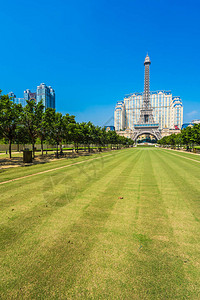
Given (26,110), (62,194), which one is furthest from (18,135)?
(62,194)

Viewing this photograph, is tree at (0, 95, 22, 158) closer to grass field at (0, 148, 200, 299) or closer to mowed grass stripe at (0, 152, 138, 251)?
mowed grass stripe at (0, 152, 138, 251)

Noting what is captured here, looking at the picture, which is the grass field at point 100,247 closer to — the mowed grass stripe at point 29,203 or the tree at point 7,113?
the mowed grass stripe at point 29,203

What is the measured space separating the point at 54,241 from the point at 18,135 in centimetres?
2604

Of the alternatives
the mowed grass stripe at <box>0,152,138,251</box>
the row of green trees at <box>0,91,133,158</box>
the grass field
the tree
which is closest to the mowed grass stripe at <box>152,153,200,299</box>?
the grass field

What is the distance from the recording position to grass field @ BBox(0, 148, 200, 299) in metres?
2.77

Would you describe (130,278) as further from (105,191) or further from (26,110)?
(26,110)

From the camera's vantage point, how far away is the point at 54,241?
4.16m

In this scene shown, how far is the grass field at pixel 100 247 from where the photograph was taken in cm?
277

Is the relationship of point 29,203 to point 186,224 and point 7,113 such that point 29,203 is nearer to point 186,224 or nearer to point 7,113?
point 186,224

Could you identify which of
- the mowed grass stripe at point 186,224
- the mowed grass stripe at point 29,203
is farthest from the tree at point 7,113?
the mowed grass stripe at point 186,224

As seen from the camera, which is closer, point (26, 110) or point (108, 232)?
point (108, 232)

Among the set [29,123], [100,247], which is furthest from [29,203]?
[29,123]

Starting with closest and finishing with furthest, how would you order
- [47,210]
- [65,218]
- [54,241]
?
[54,241] < [65,218] < [47,210]

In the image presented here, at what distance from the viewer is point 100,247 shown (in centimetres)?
389
